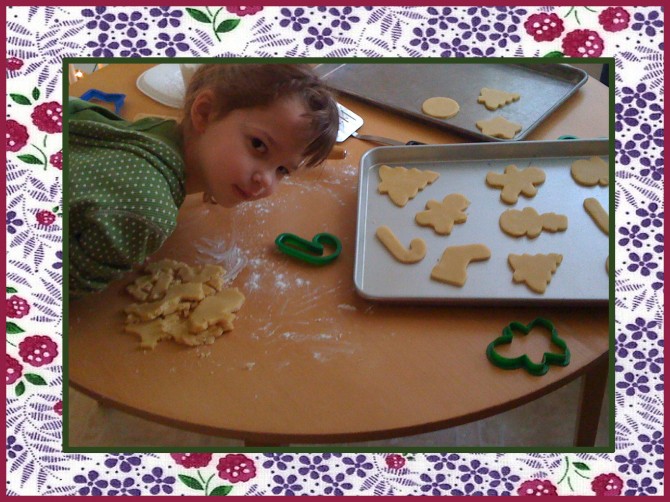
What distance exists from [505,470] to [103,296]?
18.8 inches

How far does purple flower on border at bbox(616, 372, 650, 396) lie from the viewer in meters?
0.60

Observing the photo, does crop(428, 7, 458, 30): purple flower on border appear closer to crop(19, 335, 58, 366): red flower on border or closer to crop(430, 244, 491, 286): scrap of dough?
crop(430, 244, 491, 286): scrap of dough

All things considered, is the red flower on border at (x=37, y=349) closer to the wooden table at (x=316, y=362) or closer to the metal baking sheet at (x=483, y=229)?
the wooden table at (x=316, y=362)

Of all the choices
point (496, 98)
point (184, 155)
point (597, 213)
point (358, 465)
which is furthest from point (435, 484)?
point (496, 98)

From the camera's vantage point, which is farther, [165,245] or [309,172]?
[309,172]

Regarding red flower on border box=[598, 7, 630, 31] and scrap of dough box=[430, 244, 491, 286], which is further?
scrap of dough box=[430, 244, 491, 286]

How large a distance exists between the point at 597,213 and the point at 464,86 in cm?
35

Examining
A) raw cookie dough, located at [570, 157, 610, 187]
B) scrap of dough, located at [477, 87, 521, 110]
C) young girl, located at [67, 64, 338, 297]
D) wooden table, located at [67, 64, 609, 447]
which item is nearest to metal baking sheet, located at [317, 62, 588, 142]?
scrap of dough, located at [477, 87, 521, 110]

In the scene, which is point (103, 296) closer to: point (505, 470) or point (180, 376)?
point (180, 376)

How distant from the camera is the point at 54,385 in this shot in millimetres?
603

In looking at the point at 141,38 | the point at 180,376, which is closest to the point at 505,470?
the point at 180,376

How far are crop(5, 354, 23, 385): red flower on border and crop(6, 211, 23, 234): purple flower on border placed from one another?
123mm

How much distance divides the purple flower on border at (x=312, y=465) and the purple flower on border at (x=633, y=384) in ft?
0.99

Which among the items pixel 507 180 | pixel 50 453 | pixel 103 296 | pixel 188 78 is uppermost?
pixel 188 78
